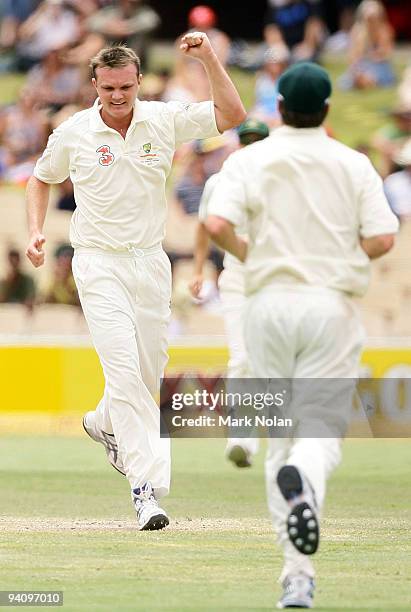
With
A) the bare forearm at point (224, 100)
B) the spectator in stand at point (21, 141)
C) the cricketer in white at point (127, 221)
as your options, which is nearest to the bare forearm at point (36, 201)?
the cricketer in white at point (127, 221)

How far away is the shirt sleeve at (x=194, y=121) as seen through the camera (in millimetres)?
7734

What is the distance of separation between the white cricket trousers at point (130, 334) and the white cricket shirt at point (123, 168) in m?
0.10

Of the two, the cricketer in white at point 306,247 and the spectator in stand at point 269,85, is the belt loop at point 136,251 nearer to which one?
the cricketer in white at point 306,247

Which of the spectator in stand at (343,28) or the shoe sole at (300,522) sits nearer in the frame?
the shoe sole at (300,522)

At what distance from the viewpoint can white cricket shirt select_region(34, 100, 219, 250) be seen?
767 cm

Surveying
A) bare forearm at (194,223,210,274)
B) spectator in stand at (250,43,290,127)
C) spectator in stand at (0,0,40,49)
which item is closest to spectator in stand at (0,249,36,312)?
spectator in stand at (250,43,290,127)

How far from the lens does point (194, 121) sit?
7789mm

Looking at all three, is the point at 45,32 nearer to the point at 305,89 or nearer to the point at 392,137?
the point at 392,137

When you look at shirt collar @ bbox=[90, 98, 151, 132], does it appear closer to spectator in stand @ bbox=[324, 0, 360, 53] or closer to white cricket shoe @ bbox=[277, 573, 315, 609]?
white cricket shoe @ bbox=[277, 573, 315, 609]

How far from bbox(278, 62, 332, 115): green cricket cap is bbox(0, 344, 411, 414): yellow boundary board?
29.4 feet

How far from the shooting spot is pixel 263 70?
19.3 m

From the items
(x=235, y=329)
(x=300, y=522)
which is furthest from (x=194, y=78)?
(x=300, y=522)

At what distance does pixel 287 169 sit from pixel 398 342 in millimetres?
9076

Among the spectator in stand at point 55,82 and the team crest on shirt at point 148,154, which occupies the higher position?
the team crest on shirt at point 148,154
